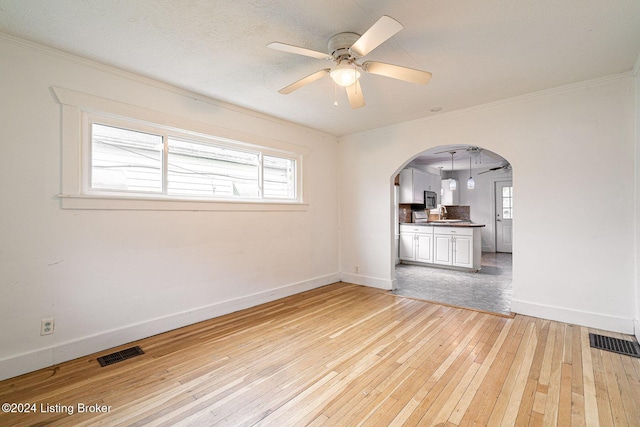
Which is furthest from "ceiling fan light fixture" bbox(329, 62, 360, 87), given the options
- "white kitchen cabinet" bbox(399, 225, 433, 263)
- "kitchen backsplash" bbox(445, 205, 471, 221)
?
"kitchen backsplash" bbox(445, 205, 471, 221)

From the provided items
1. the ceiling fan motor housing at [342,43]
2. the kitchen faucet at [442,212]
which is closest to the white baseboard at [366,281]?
the ceiling fan motor housing at [342,43]

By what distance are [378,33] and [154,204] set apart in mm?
2640

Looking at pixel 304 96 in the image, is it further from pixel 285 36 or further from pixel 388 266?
pixel 388 266

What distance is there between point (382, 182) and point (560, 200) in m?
2.30

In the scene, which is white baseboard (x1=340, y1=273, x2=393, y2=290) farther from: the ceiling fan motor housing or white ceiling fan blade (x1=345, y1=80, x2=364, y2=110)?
the ceiling fan motor housing

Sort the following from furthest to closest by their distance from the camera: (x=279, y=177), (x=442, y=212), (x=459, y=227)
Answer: (x=442, y=212), (x=459, y=227), (x=279, y=177)

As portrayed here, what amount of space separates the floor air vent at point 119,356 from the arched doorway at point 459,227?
3473 mm

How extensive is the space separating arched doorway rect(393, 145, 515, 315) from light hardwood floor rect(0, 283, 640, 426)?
1.17 metres

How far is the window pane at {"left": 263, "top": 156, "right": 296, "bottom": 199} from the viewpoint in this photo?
13.9 ft

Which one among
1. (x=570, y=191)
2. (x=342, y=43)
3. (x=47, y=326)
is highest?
(x=342, y=43)

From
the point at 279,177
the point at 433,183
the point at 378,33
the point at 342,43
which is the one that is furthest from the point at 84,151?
the point at 433,183

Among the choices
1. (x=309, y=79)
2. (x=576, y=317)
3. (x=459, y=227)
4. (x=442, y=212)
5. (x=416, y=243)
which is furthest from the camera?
(x=442, y=212)

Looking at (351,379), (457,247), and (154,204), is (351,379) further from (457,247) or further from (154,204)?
(457,247)

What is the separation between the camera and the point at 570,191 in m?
3.23
